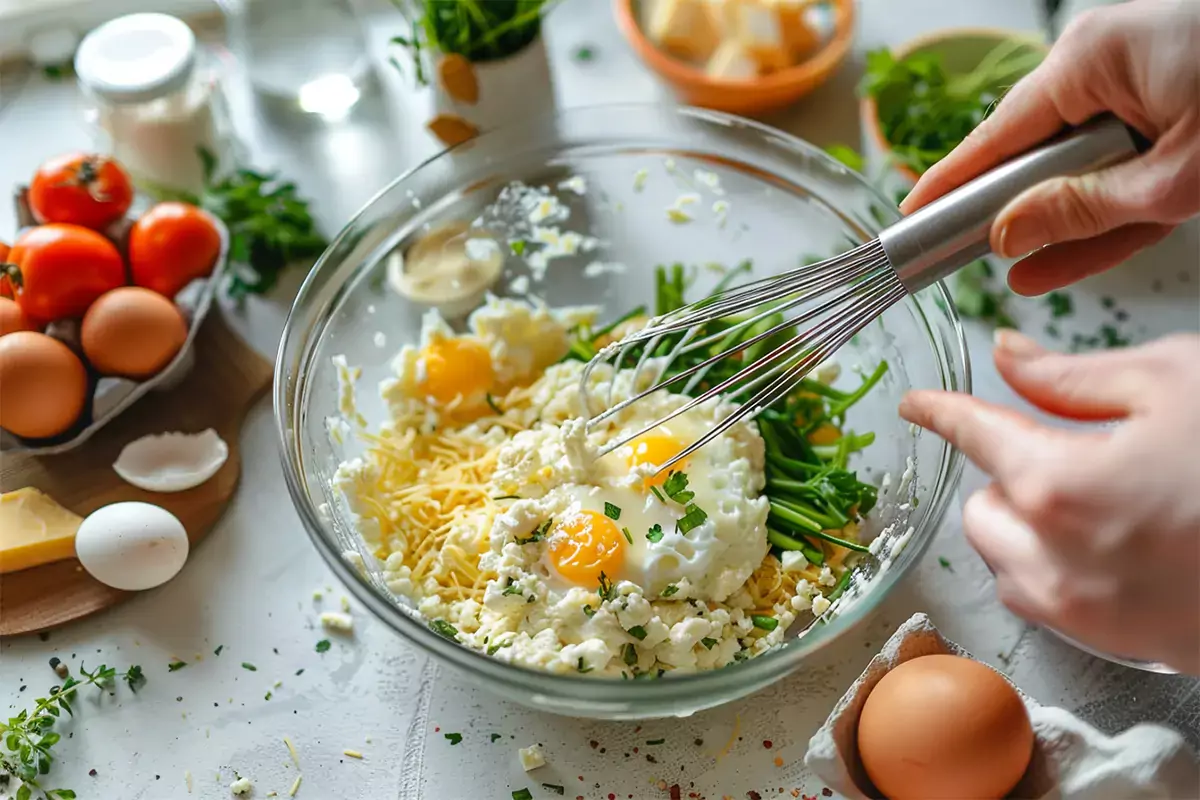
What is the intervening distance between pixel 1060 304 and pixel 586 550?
101 cm

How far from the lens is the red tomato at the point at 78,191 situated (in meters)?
1.72

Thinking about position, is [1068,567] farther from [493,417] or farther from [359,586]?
[493,417]

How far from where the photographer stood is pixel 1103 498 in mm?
941

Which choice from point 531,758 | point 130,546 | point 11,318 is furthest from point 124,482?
point 531,758

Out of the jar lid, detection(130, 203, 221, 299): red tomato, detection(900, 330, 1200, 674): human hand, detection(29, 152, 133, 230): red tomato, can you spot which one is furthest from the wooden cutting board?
detection(900, 330, 1200, 674): human hand

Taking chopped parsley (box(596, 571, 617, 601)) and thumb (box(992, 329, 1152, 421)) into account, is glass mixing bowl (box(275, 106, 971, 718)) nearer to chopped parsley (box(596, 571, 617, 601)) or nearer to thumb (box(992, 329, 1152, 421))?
chopped parsley (box(596, 571, 617, 601))

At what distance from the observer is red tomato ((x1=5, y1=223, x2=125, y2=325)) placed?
5.33ft

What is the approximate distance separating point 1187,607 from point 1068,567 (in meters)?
0.11

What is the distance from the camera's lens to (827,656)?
1498 mm

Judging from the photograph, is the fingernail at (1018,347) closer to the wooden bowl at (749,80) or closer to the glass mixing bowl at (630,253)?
the glass mixing bowl at (630,253)

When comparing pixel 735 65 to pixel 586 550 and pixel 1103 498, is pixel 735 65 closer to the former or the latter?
pixel 586 550

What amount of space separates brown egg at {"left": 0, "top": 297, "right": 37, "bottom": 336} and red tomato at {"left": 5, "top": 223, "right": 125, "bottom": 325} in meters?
0.01

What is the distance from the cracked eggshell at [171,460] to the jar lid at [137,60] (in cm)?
61

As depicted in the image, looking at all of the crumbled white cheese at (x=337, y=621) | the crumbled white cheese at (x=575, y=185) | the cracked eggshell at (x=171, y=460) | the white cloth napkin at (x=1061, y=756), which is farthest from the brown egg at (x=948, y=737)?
the cracked eggshell at (x=171, y=460)
